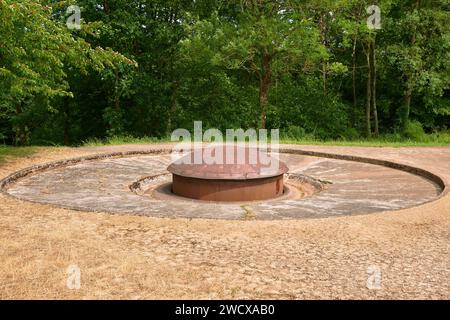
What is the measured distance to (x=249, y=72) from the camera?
64.7ft

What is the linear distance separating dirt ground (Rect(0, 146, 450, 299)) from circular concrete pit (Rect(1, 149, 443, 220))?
1.99 feet

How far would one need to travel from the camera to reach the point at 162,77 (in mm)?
20125

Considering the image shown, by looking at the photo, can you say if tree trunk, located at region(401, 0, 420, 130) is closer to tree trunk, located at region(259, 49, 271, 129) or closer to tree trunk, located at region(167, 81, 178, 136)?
tree trunk, located at region(259, 49, 271, 129)

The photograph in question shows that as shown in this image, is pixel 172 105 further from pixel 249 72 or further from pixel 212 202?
pixel 212 202

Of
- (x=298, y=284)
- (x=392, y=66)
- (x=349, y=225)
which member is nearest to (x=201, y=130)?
(x=392, y=66)

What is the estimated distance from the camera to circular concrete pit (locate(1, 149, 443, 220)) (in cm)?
618

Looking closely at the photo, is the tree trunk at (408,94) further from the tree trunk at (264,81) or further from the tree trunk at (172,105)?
the tree trunk at (172,105)

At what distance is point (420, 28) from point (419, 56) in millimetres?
1248

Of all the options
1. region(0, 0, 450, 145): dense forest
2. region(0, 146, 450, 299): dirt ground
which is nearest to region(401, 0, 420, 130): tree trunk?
region(0, 0, 450, 145): dense forest

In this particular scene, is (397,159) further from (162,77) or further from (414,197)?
(162,77)

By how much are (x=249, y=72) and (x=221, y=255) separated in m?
16.1

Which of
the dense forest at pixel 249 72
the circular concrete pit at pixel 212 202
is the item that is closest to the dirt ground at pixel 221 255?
the circular concrete pit at pixel 212 202
